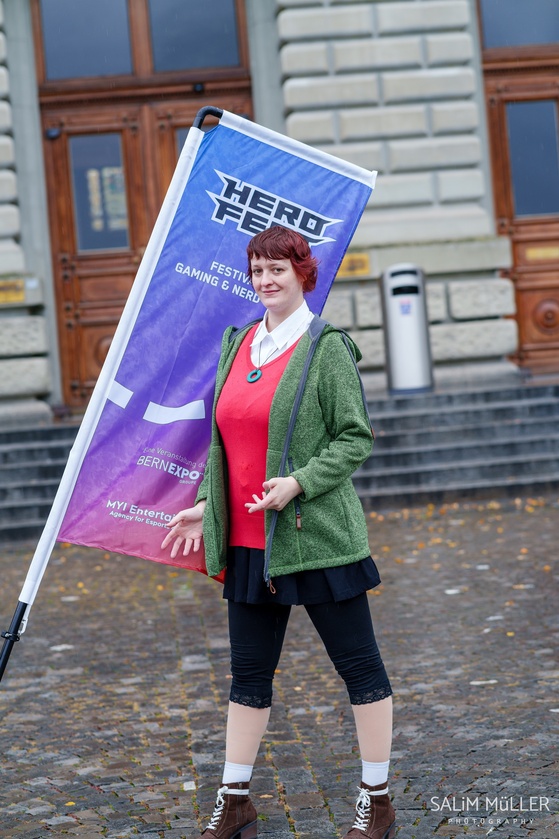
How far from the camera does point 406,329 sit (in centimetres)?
1189

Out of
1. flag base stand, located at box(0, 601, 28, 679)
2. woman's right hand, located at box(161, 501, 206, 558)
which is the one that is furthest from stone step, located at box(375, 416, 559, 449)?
flag base stand, located at box(0, 601, 28, 679)

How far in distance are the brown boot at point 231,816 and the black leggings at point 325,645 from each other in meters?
0.26

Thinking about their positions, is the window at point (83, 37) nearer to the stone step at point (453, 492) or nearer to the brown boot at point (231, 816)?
the stone step at point (453, 492)

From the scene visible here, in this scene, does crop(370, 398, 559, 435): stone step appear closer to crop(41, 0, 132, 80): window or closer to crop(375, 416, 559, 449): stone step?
crop(375, 416, 559, 449): stone step

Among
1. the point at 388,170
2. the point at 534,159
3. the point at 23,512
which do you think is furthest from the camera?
the point at 534,159

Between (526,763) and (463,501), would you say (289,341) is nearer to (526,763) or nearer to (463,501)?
(526,763)

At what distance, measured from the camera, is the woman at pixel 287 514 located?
130 inches

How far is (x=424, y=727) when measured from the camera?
4477 millimetres

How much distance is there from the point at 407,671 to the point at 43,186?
10384 millimetres

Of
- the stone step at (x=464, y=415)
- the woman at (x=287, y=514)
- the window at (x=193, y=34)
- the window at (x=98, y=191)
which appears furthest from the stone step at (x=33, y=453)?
the woman at (x=287, y=514)

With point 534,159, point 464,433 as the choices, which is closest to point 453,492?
point 464,433

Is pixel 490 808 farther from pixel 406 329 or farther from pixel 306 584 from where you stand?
pixel 406 329

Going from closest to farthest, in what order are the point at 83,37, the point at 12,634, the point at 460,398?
the point at 12,634 < the point at 460,398 < the point at 83,37

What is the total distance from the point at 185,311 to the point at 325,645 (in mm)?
1164
